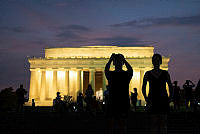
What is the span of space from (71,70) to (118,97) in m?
75.4

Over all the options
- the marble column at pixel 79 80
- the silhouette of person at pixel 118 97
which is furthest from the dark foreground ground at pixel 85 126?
the marble column at pixel 79 80

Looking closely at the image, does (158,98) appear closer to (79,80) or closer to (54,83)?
(79,80)

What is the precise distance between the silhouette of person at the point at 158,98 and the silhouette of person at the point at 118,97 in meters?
0.93

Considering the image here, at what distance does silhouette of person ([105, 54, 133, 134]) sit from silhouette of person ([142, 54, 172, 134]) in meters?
0.93

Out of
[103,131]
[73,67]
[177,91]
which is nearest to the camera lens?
[103,131]

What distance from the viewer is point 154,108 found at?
9.66 metres

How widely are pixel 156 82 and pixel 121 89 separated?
1357mm

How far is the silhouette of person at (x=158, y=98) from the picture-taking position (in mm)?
9422

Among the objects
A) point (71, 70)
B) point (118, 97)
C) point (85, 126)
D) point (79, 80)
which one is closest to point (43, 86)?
point (71, 70)

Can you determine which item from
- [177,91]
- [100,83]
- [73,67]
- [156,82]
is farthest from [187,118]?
[100,83]

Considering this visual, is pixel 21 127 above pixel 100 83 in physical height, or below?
below

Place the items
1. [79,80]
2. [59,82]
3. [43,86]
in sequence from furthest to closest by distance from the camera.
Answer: [59,82] < [43,86] < [79,80]

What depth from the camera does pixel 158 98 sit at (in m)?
9.87

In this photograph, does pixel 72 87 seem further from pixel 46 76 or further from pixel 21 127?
pixel 21 127
